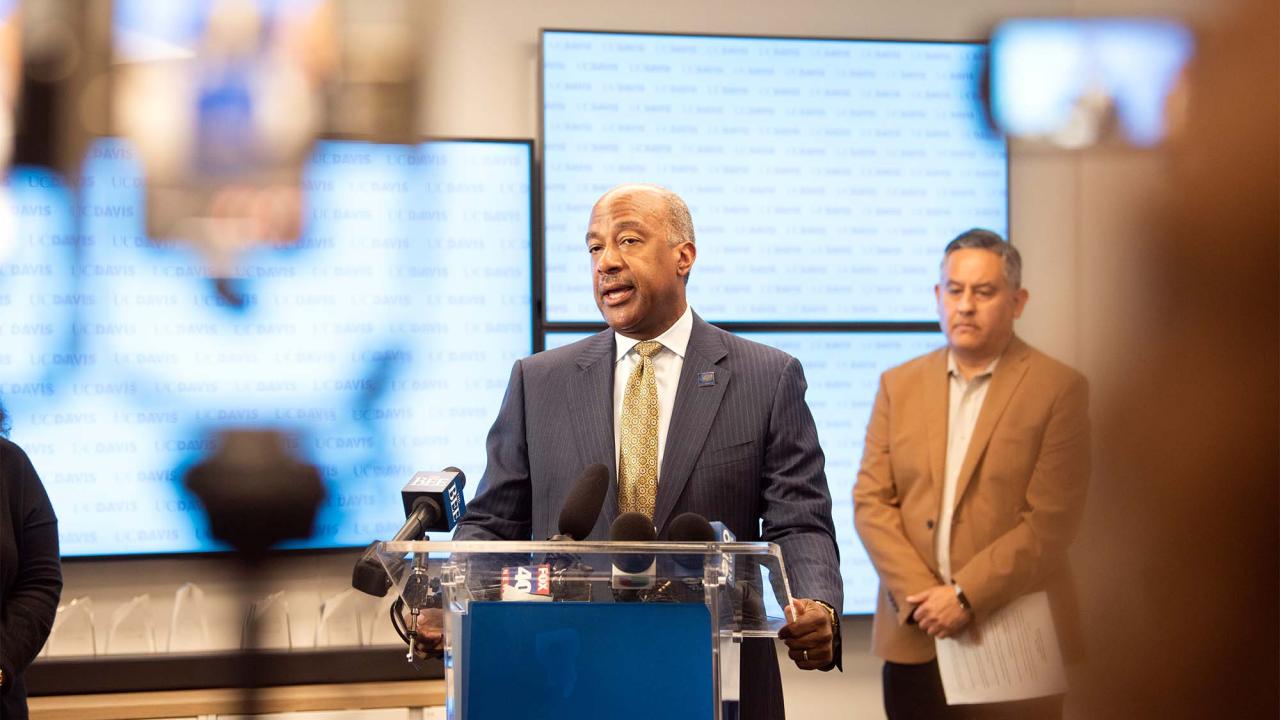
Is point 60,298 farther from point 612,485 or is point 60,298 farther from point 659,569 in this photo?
point 659,569

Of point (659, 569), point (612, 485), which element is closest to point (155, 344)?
point (612, 485)

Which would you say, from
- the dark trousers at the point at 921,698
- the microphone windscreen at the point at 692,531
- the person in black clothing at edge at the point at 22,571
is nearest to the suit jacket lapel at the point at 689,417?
the microphone windscreen at the point at 692,531

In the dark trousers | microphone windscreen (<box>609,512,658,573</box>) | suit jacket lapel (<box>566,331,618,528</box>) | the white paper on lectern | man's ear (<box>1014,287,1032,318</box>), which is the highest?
man's ear (<box>1014,287,1032,318</box>)

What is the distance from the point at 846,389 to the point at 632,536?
235 cm

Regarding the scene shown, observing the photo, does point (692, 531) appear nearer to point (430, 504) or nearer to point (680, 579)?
point (680, 579)

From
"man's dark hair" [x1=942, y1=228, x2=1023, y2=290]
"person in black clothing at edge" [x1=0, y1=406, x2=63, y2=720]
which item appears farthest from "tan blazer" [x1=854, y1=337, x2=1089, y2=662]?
"person in black clothing at edge" [x1=0, y1=406, x2=63, y2=720]

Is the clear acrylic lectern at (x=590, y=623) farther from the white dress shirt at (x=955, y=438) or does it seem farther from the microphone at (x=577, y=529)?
the white dress shirt at (x=955, y=438)

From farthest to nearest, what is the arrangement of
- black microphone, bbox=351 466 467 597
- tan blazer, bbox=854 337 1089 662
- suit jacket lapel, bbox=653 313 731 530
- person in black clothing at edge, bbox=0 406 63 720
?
1. tan blazer, bbox=854 337 1089 662
2. person in black clothing at edge, bbox=0 406 63 720
3. suit jacket lapel, bbox=653 313 731 530
4. black microphone, bbox=351 466 467 597

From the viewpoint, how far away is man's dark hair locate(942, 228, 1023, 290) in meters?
2.54

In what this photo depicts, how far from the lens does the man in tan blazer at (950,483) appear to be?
2355 millimetres

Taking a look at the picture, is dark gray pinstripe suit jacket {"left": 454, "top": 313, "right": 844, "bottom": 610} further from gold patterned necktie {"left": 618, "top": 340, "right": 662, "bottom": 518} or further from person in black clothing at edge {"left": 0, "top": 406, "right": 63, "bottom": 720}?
person in black clothing at edge {"left": 0, "top": 406, "right": 63, "bottom": 720}

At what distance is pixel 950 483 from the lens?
2494mm

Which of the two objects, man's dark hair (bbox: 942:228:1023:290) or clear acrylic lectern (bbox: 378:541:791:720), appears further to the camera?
man's dark hair (bbox: 942:228:1023:290)

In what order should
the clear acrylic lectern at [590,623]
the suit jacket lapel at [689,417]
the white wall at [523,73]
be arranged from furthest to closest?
the white wall at [523,73] → the suit jacket lapel at [689,417] → the clear acrylic lectern at [590,623]
